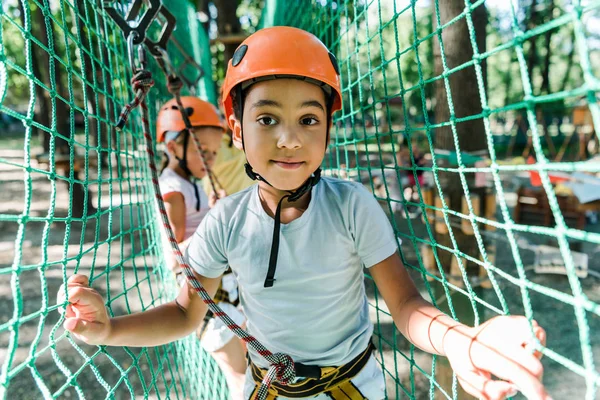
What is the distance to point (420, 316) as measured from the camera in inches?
37.7

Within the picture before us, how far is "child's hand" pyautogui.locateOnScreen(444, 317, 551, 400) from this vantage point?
0.65m

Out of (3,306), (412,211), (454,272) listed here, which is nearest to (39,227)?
(3,306)

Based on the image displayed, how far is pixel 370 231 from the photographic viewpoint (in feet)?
3.55

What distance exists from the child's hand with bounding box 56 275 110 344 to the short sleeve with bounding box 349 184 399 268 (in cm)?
68

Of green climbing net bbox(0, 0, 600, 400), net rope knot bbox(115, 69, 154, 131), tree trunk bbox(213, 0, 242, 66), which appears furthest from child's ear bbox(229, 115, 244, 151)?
tree trunk bbox(213, 0, 242, 66)

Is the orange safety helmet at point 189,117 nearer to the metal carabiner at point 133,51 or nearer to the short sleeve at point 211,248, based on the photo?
the metal carabiner at point 133,51

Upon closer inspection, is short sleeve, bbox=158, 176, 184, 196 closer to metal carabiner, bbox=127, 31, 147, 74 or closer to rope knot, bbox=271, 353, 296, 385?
metal carabiner, bbox=127, 31, 147, 74

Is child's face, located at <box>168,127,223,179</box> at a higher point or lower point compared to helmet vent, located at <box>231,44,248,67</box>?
lower

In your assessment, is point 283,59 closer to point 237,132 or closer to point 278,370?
point 237,132

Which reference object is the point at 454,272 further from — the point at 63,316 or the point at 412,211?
the point at 412,211

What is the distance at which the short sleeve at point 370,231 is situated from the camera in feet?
3.52

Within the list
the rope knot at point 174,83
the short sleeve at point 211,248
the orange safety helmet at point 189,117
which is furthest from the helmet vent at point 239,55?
the orange safety helmet at point 189,117

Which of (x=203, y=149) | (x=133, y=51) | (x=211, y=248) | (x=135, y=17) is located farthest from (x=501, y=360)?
(x=203, y=149)

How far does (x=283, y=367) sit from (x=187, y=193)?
1.18m
